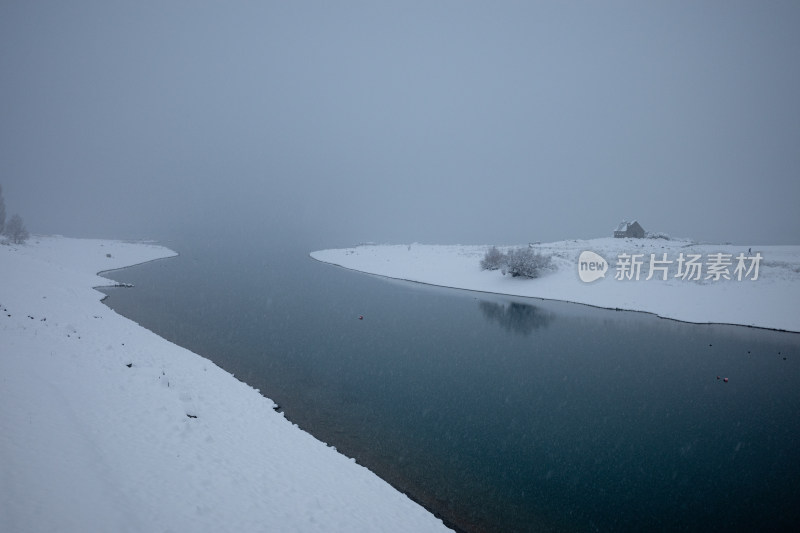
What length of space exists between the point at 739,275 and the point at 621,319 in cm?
1748

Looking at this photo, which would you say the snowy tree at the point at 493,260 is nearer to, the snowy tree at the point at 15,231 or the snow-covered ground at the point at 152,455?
the snow-covered ground at the point at 152,455

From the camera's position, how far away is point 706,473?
49.0 feet

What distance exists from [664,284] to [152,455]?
5192 cm

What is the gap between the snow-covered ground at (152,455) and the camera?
326 inches

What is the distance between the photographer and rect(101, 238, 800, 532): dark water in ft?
43.0

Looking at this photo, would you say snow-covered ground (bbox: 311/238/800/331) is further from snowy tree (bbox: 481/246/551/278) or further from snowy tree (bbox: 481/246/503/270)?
snowy tree (bbox: 481/246/503/270)

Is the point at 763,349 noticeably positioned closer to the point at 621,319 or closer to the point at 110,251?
the point at 621,319

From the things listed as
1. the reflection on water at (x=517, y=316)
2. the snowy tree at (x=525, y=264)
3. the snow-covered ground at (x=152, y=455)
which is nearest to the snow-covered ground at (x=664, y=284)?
the snowy tree at (x=525, y=264)

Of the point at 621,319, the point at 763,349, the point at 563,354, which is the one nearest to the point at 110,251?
the point at 563,354

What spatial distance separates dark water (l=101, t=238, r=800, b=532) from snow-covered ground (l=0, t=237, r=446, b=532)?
201cm

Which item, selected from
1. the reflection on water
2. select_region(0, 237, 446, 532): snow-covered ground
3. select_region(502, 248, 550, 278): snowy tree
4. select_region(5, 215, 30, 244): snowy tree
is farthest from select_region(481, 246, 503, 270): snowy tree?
select_region(5, 215, 30, 244): snowy tree

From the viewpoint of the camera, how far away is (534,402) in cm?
2045

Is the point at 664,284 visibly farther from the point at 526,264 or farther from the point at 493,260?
the point at 493,260

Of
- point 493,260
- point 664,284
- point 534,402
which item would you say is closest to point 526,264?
point 493,260
